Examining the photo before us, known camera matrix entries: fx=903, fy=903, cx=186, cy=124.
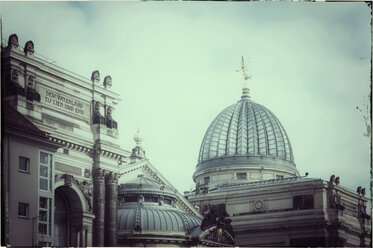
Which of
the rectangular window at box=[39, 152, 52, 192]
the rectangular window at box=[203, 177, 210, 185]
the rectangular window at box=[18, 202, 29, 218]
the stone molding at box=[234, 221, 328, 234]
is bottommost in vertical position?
the stone molding at box=[234, 221, 328, 234]

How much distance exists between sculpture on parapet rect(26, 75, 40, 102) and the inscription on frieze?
13.2 inches

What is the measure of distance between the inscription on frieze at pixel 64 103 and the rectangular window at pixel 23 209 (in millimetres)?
4668

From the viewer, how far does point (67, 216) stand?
33406 mm

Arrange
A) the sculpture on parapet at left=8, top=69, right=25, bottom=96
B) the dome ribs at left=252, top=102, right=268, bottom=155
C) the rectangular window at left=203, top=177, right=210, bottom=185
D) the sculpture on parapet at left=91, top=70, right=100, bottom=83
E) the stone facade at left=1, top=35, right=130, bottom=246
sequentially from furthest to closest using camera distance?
the rectangular window at left=203, top=177, right=210, bottom=185 < the dome ribs at left=252, top=102, right=268, bottom=155 < the sculpture on parapet at left=91, top=70, right=100, bottom=83 < the stone facade at left=1, top=35, right=130, bottom=246 < the sculpture on parapet at left=8, top=69, right=25, bottom=96

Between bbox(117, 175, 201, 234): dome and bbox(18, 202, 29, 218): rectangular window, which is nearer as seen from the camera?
bbox(18, 202, 29, 218): rectangular window

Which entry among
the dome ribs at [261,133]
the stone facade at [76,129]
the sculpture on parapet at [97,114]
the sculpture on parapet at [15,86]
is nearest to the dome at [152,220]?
the stone facade at [76,129]

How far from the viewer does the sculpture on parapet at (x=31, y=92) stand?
1204 inches

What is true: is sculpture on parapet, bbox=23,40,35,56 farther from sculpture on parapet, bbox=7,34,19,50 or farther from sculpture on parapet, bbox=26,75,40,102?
sculpture on parapet, bbox=26,75,40,102

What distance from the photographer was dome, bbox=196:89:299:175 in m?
57.4

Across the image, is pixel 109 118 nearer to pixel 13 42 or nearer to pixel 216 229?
pixel 13 42

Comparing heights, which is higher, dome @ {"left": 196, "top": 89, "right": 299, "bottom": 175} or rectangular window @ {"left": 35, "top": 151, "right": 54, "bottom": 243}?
dome @ {"left": 196, "top": 89, "right": 299, "bottom": 175}

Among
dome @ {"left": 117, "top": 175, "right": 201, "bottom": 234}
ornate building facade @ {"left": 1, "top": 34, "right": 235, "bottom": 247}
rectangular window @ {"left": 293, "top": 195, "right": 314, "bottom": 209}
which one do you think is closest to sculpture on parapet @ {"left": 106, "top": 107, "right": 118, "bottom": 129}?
ornate building facade @ {"left": 1, "top": 34, "right": 235, "bottom": 247}

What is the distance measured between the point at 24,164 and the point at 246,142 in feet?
105

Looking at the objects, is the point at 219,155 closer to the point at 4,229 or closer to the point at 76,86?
the point at 76,86
